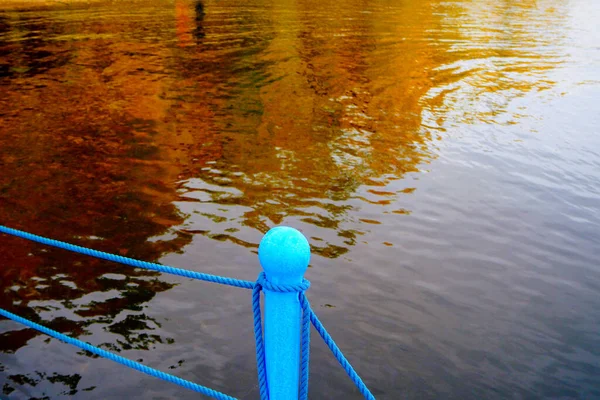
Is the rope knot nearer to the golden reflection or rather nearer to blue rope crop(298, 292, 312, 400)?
blue rope crop(298, 292, 312, 400)

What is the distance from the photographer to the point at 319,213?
8719mm

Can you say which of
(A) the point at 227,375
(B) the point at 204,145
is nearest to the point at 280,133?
(B) the point at 204,145

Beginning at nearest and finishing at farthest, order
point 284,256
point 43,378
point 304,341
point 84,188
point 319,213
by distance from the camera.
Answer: point 284,256 < point 304,341 < point 43,378 < point 319,213 < point 84,188

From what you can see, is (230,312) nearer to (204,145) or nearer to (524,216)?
(524,216)

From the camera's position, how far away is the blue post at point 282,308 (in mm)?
2473

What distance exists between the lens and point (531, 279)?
23.4 feet

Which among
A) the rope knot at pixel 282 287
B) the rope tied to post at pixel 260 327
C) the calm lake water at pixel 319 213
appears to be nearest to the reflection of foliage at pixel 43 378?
the calm lake water at pixel 319 213

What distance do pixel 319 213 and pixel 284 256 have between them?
6.27 m

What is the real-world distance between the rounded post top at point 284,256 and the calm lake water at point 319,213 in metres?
3.01

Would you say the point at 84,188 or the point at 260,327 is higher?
the point at 260,327

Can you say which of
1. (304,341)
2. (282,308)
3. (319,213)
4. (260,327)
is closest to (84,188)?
(319,213)

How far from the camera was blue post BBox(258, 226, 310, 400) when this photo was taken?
97.3 inches

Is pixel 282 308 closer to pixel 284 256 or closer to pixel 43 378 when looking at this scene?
pixel 284 256

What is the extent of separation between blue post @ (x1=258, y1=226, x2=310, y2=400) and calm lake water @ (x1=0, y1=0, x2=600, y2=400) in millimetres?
2614
